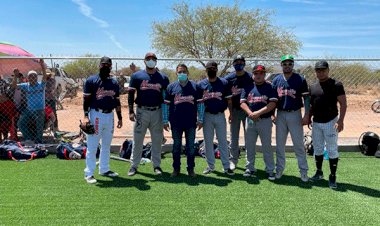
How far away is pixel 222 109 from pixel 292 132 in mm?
1241

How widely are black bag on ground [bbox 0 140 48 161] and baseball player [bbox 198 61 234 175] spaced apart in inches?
150

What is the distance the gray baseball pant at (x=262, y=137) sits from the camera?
637cm

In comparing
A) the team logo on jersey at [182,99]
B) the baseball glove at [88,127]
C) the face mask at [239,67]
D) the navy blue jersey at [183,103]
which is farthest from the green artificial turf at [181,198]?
the face mask at [239,67]

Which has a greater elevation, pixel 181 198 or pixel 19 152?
pixel 19 152

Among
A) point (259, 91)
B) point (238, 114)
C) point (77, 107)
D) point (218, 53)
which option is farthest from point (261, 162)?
point (218, 53)

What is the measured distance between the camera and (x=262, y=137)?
21.1 ft

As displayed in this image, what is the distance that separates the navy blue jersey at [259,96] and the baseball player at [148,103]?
1.42m

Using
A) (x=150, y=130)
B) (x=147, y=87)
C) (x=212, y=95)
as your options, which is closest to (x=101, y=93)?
(x=147, y=87)

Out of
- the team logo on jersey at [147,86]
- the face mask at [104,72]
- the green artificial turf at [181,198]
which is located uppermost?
the face mask at [104,72]

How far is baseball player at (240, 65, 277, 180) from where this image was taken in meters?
6.19

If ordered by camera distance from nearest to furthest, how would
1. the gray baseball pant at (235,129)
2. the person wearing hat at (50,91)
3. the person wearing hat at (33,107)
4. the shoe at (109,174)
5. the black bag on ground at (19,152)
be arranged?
1. the shoe at (109,174)
2. the gray baseball pant at (235,129)
3. the black bag on ground at (19,152)
4. the person wearing hat at (33,107)
5. the person wearing hat at (50,91)

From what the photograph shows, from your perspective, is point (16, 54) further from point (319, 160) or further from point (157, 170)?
point (319, 160)

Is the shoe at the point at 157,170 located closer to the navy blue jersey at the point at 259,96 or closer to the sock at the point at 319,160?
the navy blue jersey at the point at 259,96

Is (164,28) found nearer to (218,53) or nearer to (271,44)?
(218,53)
